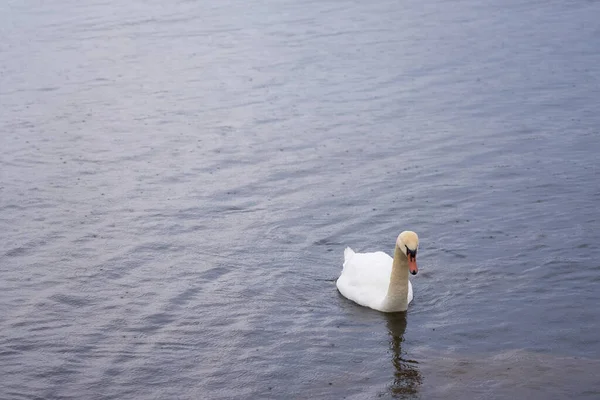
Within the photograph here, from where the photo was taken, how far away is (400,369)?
37.7 feet

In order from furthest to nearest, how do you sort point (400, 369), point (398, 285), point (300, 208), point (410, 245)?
point (300, 208) → point (398, 285) → point (410, 245) → point (400, 369)

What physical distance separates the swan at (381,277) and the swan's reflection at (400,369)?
1.05 ft

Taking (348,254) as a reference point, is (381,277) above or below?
below

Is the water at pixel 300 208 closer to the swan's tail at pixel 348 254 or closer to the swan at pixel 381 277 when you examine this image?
the swan at pixel 381 277

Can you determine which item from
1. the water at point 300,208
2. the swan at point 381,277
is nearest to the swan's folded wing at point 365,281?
the swan at point 381,277

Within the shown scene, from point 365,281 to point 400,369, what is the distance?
2.03m

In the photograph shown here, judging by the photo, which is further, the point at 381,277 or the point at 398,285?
the point at 381,277

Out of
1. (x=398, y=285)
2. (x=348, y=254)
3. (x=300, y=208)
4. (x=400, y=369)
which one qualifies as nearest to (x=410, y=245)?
(x=398, y=285)

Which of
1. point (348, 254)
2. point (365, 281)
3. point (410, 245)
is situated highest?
point (410, 245)

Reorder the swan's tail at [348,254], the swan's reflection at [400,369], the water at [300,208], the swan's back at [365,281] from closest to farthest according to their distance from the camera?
the swan's reflection at [400,369], the water at [300,208], the swan's back at [365,281], the swan's tail at [348,254]

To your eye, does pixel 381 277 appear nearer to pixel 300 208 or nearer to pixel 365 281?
pixel 365 281

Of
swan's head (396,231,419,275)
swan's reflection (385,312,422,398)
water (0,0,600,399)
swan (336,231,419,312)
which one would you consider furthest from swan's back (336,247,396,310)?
swan's head (396,231,419,275)

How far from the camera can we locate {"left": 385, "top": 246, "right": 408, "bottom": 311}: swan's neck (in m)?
12.7

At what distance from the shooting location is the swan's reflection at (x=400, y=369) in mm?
11047
